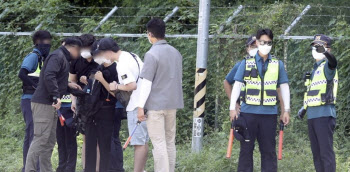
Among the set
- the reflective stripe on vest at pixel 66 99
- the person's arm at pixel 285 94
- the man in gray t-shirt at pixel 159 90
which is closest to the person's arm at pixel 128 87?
the man in gray t-shirt at pixel 159 90

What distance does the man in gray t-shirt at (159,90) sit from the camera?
8.88m

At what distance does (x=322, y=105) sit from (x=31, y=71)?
4212mm

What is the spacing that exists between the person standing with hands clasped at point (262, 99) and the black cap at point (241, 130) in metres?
0.05

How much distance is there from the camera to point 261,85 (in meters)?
9.23

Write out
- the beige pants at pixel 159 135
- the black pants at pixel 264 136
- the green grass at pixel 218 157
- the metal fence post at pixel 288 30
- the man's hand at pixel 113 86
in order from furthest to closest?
the metal fence post at pixel 288 30, the green grass at pixel 218 157, the man's hand at pixel 113 86, the black pants at pixel 264 136, the beige pants at pixel 159 135

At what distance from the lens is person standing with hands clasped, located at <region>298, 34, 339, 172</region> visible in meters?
9.06

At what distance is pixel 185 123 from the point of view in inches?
523

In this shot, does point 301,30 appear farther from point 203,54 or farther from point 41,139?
point 41,139

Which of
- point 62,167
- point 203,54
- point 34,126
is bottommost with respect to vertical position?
point 62,167

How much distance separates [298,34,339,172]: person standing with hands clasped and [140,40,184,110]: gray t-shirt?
5.86 feet

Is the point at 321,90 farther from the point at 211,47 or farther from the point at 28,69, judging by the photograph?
the point at 28,69

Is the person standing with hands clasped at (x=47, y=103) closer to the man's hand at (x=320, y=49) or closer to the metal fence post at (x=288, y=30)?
the man's hand at (x=320, y=49)

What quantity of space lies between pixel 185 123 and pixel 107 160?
12.3ft

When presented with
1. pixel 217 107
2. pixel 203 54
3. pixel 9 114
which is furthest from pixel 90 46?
pixel 9 114
